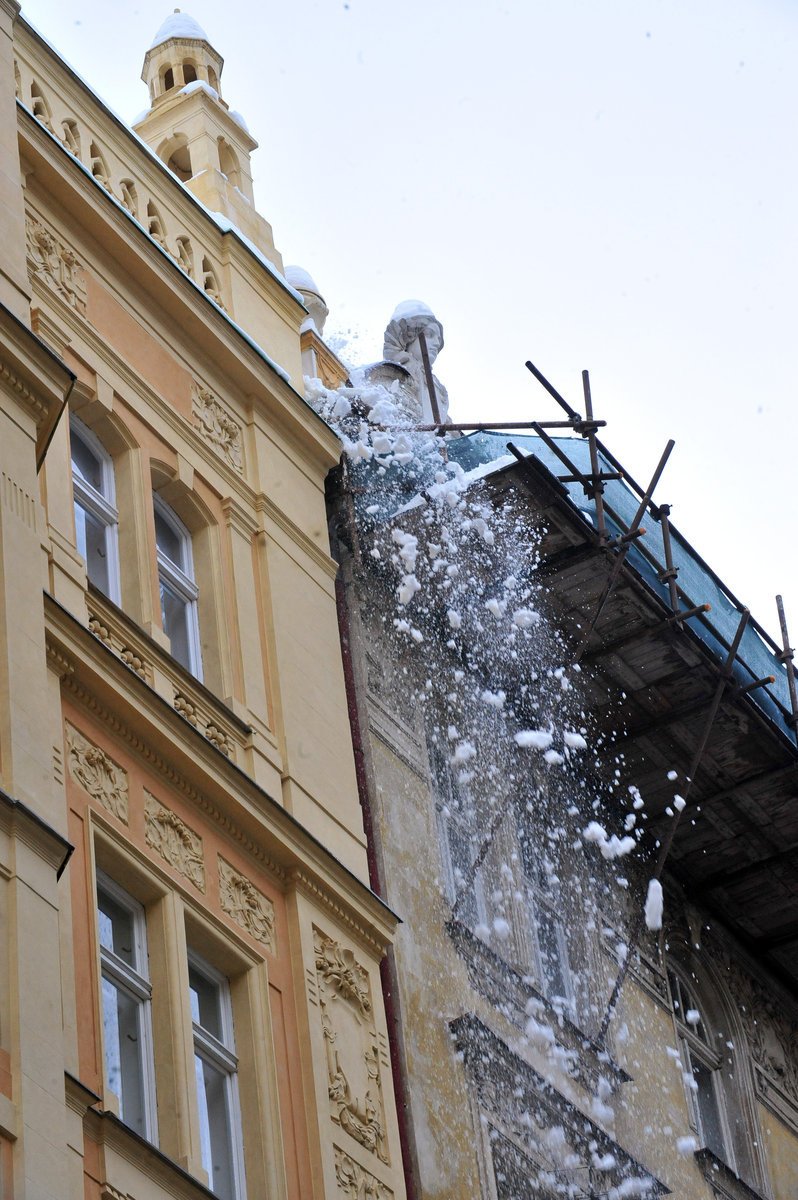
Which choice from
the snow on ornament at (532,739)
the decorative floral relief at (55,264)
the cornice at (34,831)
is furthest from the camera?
the snow on ornament at (532,739)

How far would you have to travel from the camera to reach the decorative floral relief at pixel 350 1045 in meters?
12.3

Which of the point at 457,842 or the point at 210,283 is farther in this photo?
the point at 457,842

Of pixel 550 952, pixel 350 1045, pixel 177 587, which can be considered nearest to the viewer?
pixel 350 1045

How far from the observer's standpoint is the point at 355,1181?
12.0 metres

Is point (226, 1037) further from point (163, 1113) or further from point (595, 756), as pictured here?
point (595, 756)

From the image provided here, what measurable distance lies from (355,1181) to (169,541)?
415 cm

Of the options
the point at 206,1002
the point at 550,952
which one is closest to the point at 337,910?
the point at 206,1002

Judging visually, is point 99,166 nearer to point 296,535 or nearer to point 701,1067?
point 296,535

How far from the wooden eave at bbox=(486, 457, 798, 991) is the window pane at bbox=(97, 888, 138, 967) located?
5.90 m

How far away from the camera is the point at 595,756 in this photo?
18.6 meters

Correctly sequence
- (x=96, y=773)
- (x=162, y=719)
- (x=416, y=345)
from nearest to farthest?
1. (x=96, y=773)
2. (x=162, y=719)
3. (x=416, y=345)

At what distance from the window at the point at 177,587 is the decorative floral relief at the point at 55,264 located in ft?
4.34

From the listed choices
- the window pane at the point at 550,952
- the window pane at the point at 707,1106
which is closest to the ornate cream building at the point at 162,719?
the window pane at the point at 550,952

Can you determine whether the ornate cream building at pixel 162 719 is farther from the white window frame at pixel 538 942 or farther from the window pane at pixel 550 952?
the window pane at pixel 550 952
